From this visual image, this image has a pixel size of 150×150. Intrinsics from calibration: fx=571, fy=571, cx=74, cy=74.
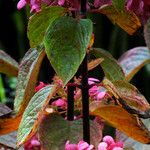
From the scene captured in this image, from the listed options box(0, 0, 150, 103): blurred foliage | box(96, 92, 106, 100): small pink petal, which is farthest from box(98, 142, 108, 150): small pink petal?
box(0, 0, 150, 103): blurred foliage

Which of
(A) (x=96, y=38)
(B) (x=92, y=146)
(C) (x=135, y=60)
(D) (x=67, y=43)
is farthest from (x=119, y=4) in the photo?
(A) (x=96, y=38)

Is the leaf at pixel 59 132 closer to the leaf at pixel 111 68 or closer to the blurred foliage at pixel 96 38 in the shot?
the leaf at pixel 111 68

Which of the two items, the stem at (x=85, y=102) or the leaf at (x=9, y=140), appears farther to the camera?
the leaf at (x=9, y=140)

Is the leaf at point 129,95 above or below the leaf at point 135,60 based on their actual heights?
above

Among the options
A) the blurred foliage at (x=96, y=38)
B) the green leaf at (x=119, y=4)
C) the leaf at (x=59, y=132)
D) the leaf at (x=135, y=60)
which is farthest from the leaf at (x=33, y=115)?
the blurred foliage at (x=96, y=38)

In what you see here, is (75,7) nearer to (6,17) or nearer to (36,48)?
(36,48)

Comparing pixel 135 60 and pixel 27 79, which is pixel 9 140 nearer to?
pixel 27 79
